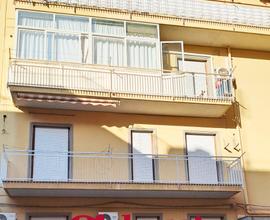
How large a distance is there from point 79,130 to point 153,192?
325 centimetres

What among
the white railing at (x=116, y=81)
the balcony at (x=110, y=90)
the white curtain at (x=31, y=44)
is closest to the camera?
the balcony at (x=110, y=90)

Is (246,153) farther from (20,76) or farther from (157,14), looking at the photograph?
(20,76)

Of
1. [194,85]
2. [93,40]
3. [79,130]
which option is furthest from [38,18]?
[194,85]

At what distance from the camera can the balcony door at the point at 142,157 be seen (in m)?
16.6

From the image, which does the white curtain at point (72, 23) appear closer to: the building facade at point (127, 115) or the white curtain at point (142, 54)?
the building facade at point (127, 115)

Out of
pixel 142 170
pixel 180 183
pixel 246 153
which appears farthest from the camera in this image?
pixel 246 153

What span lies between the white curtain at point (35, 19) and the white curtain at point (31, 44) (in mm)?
291

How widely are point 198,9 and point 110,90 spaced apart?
543 centimetres

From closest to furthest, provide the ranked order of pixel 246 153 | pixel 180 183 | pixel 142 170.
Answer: pixel 180 183, pixel 142 170, pixel 246 153

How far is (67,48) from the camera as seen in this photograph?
56.1ft

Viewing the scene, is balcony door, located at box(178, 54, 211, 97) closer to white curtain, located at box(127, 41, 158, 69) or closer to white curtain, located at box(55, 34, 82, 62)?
white curtain, located at box(127, 41, 158, 69)

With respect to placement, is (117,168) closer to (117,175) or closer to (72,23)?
(117,175)

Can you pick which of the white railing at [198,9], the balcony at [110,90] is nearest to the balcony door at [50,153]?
the balcony at [110,90]

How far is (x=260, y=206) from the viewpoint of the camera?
1719cm
